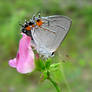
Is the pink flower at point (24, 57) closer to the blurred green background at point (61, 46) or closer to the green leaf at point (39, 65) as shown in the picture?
the green leaf at point (39, 65)

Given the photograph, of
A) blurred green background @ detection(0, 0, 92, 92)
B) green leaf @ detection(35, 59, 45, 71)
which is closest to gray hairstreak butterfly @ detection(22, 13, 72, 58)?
green leaf @ detection(35, 59, 45, 71)

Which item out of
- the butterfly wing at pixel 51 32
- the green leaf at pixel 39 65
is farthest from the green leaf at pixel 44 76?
the butterfly wing at pixel 51 32

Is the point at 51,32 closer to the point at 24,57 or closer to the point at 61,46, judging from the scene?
the point at 24,57

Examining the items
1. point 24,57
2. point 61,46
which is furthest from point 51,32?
point 61,46

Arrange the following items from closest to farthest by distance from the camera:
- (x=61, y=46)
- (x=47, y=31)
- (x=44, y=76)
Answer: (x=47, y=31) < (x=44, y=76) < (x=61, y=46)

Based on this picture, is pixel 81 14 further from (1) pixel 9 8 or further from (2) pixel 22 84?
(2) pixel 22 84
